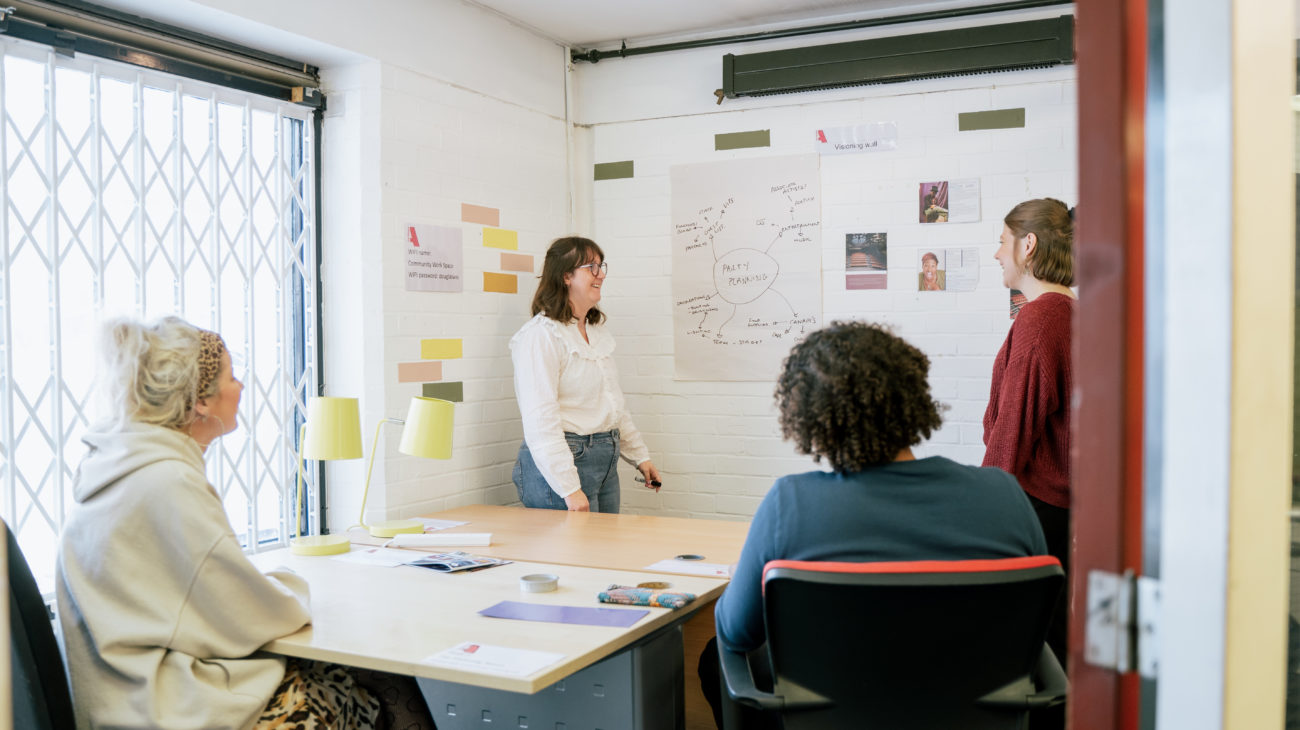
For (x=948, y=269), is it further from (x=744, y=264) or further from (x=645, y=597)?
(x=645, y=597)

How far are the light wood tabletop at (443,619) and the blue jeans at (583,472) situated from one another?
3.22ft

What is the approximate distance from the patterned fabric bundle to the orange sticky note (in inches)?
79.8

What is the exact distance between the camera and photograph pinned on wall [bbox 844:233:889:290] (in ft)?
13.1

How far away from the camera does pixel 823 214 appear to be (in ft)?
13.4

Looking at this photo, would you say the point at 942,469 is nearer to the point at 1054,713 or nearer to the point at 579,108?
the point at 1054,713

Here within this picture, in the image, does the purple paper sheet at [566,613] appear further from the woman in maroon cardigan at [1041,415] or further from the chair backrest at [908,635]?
the woman in maroon cardigan at [1041,415]

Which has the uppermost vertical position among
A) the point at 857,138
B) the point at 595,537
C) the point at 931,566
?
the point at 857,138

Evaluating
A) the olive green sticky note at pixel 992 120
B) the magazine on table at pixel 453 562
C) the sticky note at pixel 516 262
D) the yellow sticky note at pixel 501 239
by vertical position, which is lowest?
the magazine on table at pixel 453 562

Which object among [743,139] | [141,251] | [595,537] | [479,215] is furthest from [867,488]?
[743,139]

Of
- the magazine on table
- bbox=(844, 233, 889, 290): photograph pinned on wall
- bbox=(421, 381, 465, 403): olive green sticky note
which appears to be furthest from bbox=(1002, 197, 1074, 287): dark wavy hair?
bbox=(421, 381, 465, 403): olive green sticky note

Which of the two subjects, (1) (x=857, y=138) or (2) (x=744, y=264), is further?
(2) (x=744, y=264)

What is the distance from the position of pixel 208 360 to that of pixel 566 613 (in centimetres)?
90

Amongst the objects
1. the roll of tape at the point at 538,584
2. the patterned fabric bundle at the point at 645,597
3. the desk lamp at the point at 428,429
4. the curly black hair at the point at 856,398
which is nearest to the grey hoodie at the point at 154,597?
the roll of tape at the point at 538,584

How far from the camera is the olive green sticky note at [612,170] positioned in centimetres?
445
